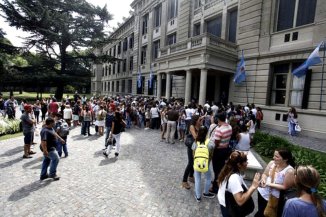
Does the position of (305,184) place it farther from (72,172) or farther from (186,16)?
(186,16)

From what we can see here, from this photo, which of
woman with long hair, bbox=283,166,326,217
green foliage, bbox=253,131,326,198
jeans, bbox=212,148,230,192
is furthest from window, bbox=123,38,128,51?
woman with long hair, bbox=283,166,326,217

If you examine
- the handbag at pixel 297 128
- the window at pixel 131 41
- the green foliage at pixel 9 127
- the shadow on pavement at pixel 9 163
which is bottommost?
the shadow on pavement at pixel 9 163

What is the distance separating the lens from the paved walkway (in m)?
4.32

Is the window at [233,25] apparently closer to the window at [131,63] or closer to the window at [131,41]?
the window at [131,63]

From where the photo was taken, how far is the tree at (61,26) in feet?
91.2

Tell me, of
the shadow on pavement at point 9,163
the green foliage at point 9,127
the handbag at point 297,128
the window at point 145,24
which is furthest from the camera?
the window at point 145,24

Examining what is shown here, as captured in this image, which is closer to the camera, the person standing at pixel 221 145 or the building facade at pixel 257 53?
the person standing at pixel 221 145

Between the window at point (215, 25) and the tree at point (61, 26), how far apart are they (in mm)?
18799

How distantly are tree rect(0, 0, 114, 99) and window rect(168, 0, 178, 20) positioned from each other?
42.3 feet

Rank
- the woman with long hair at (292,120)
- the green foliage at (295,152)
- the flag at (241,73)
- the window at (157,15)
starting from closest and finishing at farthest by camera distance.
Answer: the green foliage at (295,152) → the woman with long hair at (292,120) → the flag at (241,73) → the window at (157,15)

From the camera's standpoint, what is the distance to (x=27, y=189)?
198 inches

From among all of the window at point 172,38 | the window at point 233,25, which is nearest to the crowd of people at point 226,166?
the window at point 233,25

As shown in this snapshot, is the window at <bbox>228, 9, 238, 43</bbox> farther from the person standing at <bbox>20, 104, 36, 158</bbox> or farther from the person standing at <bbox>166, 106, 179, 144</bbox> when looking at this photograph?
the person standing at <bbox>20, 104, 36, 158</bbox>

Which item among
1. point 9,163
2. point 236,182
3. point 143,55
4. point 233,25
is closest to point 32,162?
point 9,163
